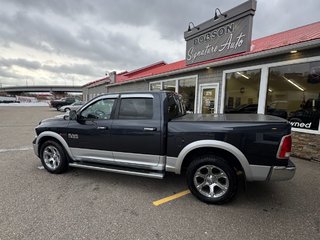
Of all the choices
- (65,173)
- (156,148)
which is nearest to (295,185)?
(156,148)

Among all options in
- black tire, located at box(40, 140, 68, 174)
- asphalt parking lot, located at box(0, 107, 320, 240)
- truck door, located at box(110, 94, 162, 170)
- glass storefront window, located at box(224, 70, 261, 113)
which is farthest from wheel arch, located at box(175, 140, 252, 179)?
glass storefront window, located at box(224, 70, 261, 113)

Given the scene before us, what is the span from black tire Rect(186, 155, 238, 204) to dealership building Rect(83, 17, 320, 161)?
4.07 metres

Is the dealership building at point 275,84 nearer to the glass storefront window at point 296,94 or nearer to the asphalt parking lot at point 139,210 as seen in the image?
the glass storefront window at point 296,94

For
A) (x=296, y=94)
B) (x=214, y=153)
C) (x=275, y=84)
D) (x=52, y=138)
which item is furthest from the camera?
(x=275, y=84)

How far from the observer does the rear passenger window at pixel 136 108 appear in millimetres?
3576

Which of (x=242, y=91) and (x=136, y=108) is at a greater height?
(x=242, y=91)

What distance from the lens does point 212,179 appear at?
10.5 feet

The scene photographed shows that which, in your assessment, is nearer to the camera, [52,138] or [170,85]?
[52,138]

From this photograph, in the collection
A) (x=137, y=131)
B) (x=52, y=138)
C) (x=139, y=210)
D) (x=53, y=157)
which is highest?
(x=137, y=131)

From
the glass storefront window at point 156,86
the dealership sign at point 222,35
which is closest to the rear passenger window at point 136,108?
the dealership sign at point 222,35

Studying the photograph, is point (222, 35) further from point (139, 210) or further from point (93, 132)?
point (139, 210)

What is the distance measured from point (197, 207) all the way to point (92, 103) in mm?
2846

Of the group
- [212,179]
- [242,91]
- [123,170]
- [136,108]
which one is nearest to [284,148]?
[212,179]

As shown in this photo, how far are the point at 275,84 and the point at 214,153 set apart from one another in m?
4.63
